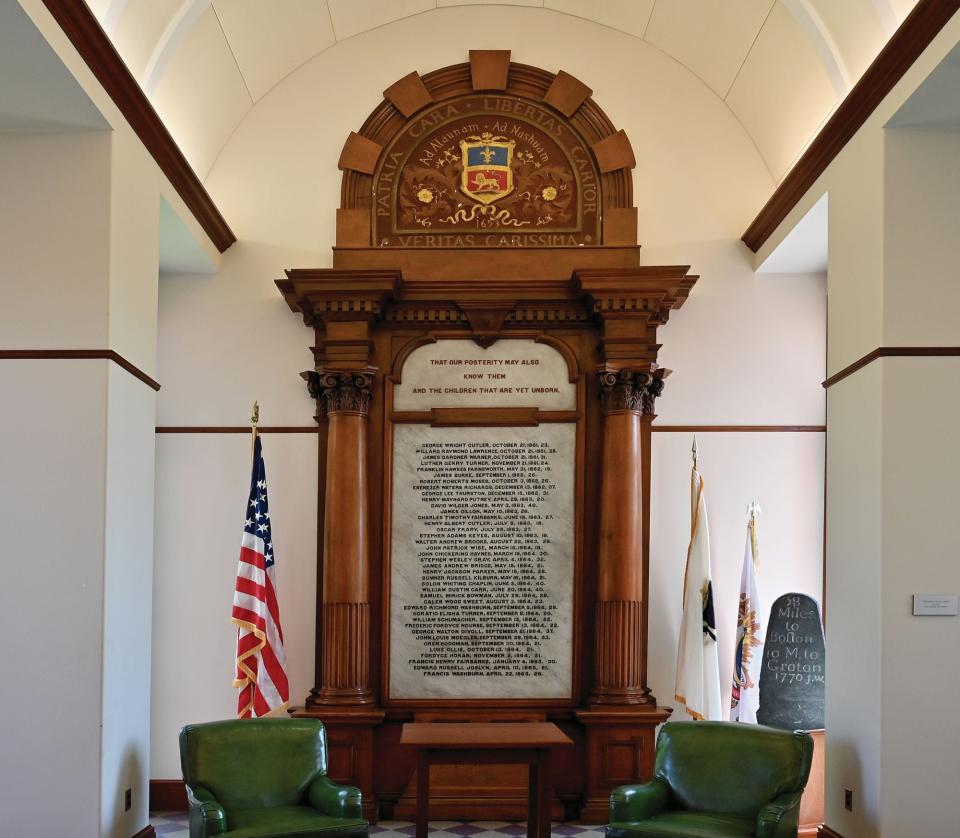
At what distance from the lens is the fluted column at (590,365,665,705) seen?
23.7 feet

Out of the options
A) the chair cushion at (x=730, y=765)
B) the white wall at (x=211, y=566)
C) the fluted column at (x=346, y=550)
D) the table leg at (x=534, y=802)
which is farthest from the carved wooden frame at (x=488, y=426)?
the chair cushion at (x=730, y=765)

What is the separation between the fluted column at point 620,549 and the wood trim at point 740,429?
1.26ft

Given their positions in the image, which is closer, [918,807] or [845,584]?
[918,807]

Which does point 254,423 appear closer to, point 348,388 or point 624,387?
point 348,388

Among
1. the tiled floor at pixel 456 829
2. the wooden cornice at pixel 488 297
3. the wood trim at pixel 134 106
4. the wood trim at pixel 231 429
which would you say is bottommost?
the tiled floor at pixel 456 829

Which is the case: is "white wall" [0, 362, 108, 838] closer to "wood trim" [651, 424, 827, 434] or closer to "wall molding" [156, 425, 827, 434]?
"wall molding" [156, 425, 827, 434]

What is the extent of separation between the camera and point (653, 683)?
753 cm

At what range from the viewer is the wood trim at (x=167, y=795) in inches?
293

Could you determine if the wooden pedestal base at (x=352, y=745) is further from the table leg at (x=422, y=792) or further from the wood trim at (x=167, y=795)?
the table leg at (x=422, y=792)

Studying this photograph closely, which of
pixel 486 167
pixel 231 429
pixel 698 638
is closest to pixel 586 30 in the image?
pixel 486 167

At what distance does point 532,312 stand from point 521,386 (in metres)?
0.45

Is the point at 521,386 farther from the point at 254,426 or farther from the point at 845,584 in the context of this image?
the point at 845,584

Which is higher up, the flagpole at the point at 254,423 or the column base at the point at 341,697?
the flagpole at the point at 254,423

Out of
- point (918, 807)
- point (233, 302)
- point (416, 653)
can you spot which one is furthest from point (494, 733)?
point (233, 302)
